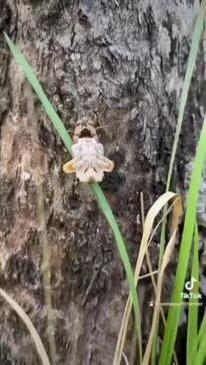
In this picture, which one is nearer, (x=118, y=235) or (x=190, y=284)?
(x=118, y=235)

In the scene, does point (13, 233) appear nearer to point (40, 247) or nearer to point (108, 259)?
point (40, 247)

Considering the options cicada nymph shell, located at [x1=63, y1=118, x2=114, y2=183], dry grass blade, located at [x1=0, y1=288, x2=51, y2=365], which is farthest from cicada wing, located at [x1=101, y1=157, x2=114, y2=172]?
dry grass blade, located at [x1=0, y1=288, x2=51, y2=365]

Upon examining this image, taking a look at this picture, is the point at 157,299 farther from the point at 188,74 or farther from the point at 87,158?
the point at 188,74

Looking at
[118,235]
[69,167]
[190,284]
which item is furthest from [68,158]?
[190,284]

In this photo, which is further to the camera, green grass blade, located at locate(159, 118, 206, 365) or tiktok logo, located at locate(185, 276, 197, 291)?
tiktok logo, located at locate(185, 276, 197, 291)

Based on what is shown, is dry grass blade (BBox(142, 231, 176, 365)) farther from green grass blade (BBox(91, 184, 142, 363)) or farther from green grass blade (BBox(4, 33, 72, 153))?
green grass blade (BBox(4, 33, 72, 153))

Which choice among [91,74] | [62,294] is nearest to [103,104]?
[91,74]

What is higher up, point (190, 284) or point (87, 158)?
point (87, 158)
